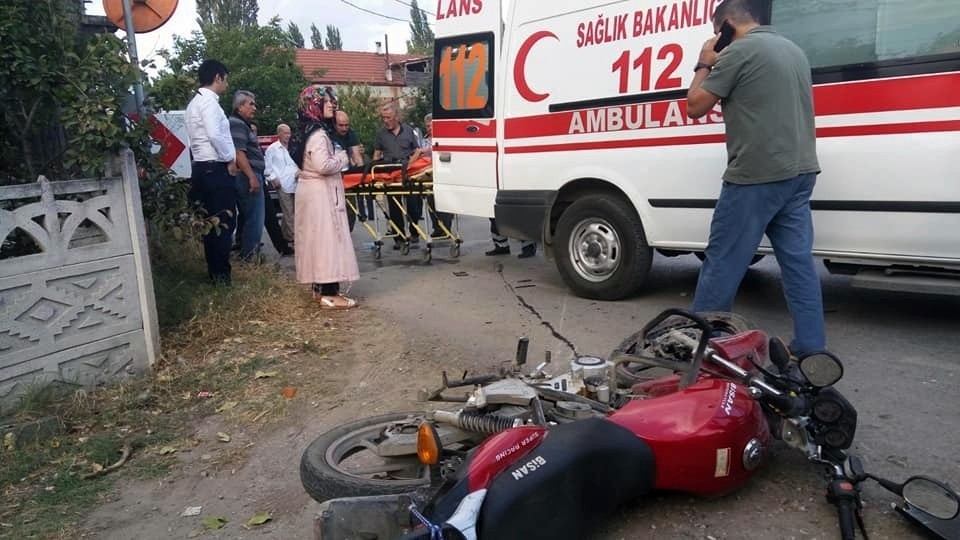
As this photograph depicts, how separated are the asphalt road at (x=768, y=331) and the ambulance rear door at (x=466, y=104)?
0.89 metres

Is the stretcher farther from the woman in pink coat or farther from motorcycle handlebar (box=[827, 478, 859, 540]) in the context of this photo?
motorcycle handlebar (box=[827, 478, 859, 540])

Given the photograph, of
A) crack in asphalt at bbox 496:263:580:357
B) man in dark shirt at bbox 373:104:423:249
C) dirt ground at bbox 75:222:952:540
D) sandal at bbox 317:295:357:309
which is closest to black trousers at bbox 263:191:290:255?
man in dark shirt at bbox 373:104:423:249

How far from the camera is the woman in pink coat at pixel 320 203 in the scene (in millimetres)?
5801

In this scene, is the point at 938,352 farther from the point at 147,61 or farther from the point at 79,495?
the point at 147,61

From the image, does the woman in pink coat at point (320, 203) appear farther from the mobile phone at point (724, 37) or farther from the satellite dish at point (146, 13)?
the mobile phone at point (724, 37)

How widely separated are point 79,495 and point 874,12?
491 cm

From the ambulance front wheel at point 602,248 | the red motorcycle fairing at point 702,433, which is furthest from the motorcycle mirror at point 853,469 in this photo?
the ambulance front wheel at point 602,248

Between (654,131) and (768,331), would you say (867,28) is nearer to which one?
(654,131)

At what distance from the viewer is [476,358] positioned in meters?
4.60

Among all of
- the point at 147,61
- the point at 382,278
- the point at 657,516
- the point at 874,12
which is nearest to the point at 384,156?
the point at 382,278

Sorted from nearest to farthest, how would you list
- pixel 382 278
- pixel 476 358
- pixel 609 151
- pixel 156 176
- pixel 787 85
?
pixel 787 85 < pixel 476 358 < pixel 156 176 < pixel 609 151 < pixel 382 278

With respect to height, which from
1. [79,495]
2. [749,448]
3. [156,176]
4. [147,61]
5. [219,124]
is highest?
[147,61]

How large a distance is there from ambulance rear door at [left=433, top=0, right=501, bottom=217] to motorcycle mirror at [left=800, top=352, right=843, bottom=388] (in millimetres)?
4391

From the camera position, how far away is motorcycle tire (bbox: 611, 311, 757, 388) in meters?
2.99
